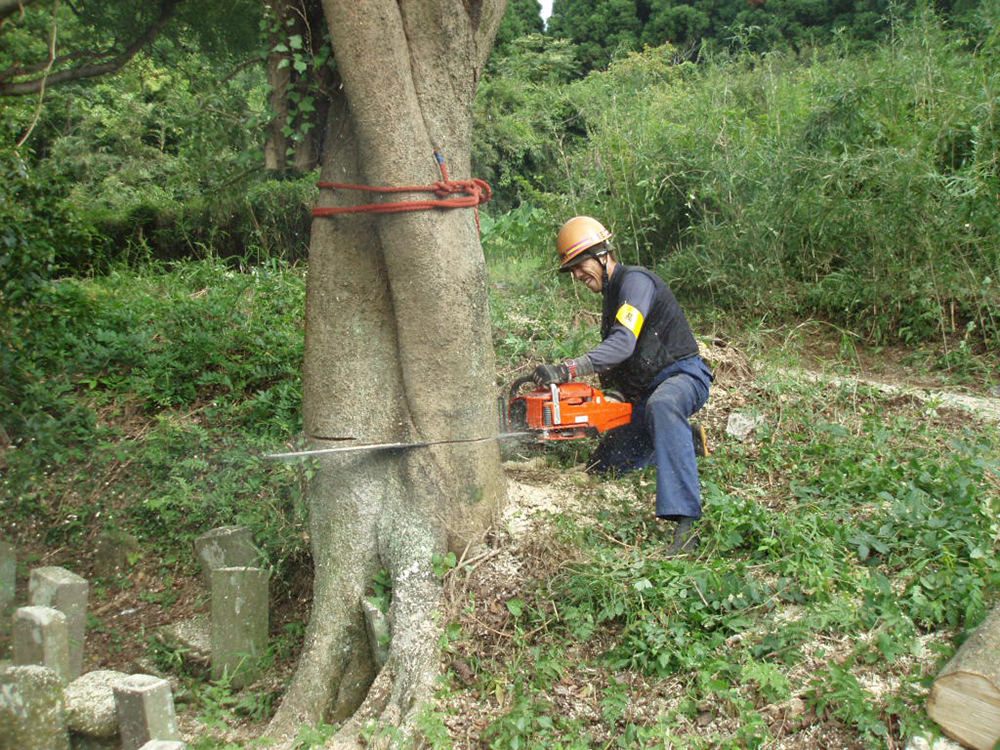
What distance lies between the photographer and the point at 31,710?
273 cm

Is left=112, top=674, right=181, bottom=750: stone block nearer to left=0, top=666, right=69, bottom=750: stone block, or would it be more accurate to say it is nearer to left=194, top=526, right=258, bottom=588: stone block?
left=0, top=666, right=69, bottom=750: stone block

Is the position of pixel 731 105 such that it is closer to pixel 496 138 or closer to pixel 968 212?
pixel 968 212

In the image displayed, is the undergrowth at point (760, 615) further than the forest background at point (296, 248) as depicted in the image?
No

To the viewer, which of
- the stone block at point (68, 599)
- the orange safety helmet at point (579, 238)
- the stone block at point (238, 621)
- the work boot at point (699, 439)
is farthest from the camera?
the work boot at point (699, 439)

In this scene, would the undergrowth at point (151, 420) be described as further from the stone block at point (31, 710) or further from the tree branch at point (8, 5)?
the tree branch at point (8, 5)

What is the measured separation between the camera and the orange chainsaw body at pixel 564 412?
3949 mm

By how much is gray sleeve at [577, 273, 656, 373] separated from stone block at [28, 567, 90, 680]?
7.82 ft

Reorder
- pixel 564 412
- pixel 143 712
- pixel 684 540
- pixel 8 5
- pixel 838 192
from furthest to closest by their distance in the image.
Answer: pixel 838 192
pixel 564 412
pixel 684 540
pixel 8 5
pixel 143 712

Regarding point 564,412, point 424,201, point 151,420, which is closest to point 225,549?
point 151,420

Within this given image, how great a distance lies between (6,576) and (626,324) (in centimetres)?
317

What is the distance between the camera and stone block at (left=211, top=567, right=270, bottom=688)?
3.56 meters

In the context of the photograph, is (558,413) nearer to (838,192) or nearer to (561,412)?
(561,412)

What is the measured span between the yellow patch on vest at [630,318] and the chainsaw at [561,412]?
1.18ft

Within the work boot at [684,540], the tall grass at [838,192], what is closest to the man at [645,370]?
the work boot at [684,540]
